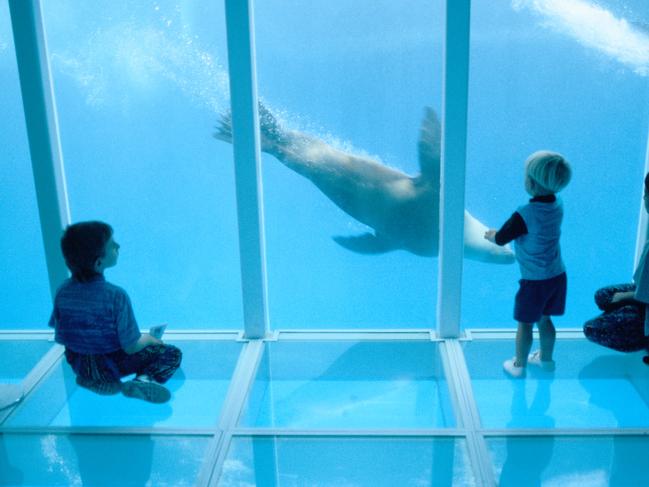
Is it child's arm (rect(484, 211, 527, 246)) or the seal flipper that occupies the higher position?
the seal flipper

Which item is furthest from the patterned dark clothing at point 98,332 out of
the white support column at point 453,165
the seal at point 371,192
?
the seal at point 371,192

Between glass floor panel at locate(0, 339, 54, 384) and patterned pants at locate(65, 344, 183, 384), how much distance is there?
25.2 inches

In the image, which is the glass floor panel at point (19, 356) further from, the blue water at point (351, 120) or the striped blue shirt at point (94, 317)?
the striped blue shirt at point (94, 317)

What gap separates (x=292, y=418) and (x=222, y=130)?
185cm

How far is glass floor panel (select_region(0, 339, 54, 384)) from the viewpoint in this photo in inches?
124

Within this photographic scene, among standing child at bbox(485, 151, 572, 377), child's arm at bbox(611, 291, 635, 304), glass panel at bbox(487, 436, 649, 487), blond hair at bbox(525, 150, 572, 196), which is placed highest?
blond hair at bbox(525, 150, 572, 196)

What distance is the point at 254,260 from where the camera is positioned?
3.24 metres

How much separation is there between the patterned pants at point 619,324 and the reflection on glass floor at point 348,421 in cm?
13

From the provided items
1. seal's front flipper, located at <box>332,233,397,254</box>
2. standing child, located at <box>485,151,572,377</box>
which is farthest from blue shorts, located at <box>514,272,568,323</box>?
seal's front flipper, located at <box>332,233,397,254</box>

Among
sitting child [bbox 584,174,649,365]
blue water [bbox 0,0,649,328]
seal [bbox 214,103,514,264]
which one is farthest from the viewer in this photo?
seal [bbox 214,103,514,264]

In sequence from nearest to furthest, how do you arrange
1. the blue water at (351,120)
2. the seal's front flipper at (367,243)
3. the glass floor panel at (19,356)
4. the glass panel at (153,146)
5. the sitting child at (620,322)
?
1. the sitting child at (620,322)
2. the glass floor panel at (19,356)
3. the blue water at (351,120)
4. the seal's front flipper at (367,243)
5. the glass panel at (153,146)

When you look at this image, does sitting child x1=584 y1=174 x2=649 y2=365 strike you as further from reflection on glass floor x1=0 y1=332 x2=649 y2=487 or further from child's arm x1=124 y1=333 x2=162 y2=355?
child's arm x1=124 y1=333 x2=162 y2=355

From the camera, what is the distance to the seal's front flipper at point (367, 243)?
16.2 ft

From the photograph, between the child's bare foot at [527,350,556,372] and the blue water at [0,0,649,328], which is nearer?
the child's bare foot at [527,350,556,372]
